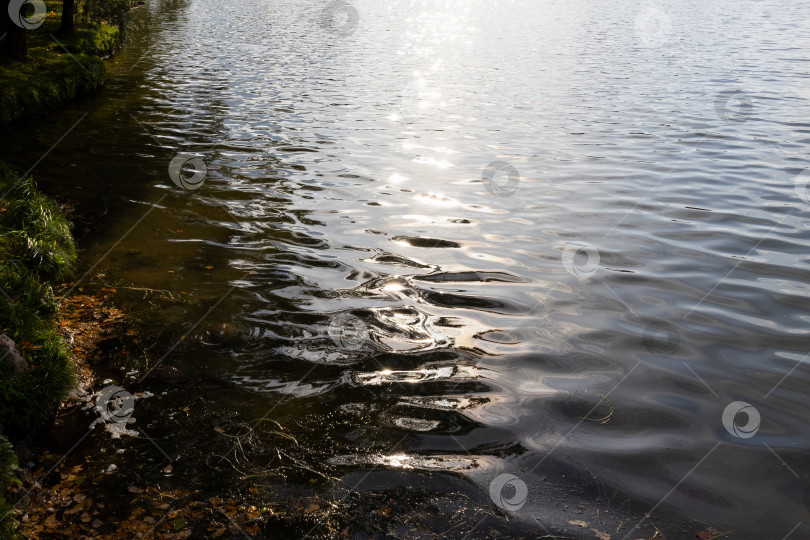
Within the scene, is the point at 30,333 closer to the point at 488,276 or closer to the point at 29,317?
the point at 29,317

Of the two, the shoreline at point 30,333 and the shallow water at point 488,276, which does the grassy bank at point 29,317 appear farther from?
the shallow water at point 488,276

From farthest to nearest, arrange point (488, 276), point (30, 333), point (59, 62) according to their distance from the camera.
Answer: point (59, 62) < point (488, 276) < point (30, 333)

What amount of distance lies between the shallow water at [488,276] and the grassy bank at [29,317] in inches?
23.9

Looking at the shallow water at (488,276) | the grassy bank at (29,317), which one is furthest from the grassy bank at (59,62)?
the grassy bank at (29,317)

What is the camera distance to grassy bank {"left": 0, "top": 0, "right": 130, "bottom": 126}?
49.4 feet

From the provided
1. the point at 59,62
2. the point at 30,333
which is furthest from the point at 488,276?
the point at 59,62

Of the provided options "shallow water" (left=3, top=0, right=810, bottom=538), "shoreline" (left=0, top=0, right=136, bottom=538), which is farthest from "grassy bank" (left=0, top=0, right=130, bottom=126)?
"shoreline" (left=0, top=0, right=136, bottom=538)

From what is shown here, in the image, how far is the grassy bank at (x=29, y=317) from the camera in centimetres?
493

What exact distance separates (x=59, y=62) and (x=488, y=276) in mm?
16337

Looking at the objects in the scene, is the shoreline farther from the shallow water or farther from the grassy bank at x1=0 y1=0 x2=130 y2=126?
the grassy bank at x1=0 y1=0 x2=130 y2=126

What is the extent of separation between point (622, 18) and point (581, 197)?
3719 centimetres

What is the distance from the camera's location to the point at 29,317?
5957mm

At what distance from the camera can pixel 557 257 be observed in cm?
861

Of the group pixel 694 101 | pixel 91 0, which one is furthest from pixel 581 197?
pixel 91 0
